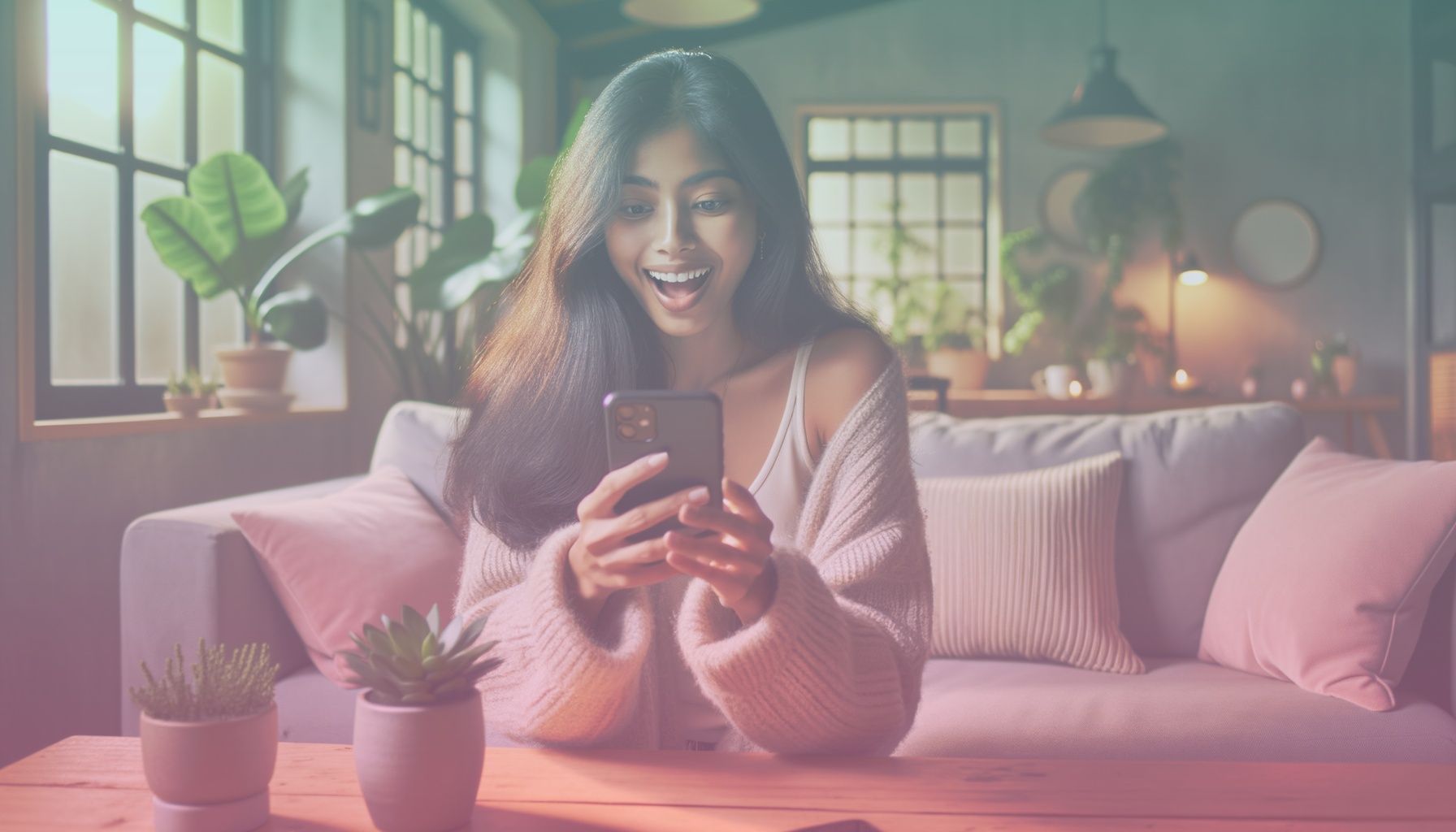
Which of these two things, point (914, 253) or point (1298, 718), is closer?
point (1298, 718)

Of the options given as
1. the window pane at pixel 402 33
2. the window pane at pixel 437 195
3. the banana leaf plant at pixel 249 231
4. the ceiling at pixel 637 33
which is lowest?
the banana leaf plant at pixel 249 231

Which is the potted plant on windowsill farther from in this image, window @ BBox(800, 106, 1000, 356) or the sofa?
window @ BBox(800, 106, 1000, 356)

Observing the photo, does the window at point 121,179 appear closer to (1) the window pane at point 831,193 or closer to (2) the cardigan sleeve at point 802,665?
(2) the cardigan sleeve at point 802,665

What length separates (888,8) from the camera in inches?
254

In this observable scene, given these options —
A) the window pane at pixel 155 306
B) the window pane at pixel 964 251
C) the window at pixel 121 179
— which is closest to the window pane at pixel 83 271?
the window at pixel 121 179

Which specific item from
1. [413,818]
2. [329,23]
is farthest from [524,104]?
[413,818]

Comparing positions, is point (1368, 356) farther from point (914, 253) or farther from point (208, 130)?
point (208, 130)

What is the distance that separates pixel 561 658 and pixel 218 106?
2.78 metres

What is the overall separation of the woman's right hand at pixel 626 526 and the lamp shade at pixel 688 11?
9.49 feet

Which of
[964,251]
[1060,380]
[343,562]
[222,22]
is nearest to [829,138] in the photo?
[964,251]

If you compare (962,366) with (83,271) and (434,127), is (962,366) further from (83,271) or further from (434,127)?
(83,271)

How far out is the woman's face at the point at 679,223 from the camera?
3.41 ft

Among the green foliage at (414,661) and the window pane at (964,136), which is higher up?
the window pane at (964,136)

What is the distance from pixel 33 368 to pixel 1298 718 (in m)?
2.22
